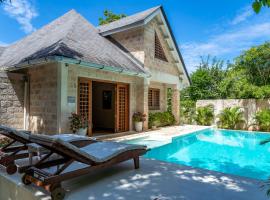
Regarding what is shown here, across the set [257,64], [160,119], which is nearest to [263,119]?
[257,64]

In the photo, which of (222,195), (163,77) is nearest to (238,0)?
(163,77)

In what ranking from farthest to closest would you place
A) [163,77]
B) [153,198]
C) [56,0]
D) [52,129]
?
[56,0]
[163,77]
[52,129]
[153,198]

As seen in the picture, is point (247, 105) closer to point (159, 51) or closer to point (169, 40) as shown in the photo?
point (169, 40)

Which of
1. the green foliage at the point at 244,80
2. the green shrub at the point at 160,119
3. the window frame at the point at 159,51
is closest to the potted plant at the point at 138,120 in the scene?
the green shrub at the point at 160,119

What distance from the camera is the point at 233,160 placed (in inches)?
377

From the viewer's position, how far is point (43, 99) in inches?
428

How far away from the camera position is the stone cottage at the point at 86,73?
33.8 ft

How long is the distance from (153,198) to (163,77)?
13.7m

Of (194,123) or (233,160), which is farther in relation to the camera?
(194,123)

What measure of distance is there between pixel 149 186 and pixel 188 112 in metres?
17.9

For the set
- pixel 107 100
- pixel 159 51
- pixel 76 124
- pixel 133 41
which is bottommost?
pixel 76 124

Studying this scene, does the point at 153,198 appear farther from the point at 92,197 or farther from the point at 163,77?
the point at 163,77

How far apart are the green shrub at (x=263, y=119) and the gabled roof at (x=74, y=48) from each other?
10347 mm

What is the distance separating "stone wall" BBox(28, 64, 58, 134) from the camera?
10383 millimetres
